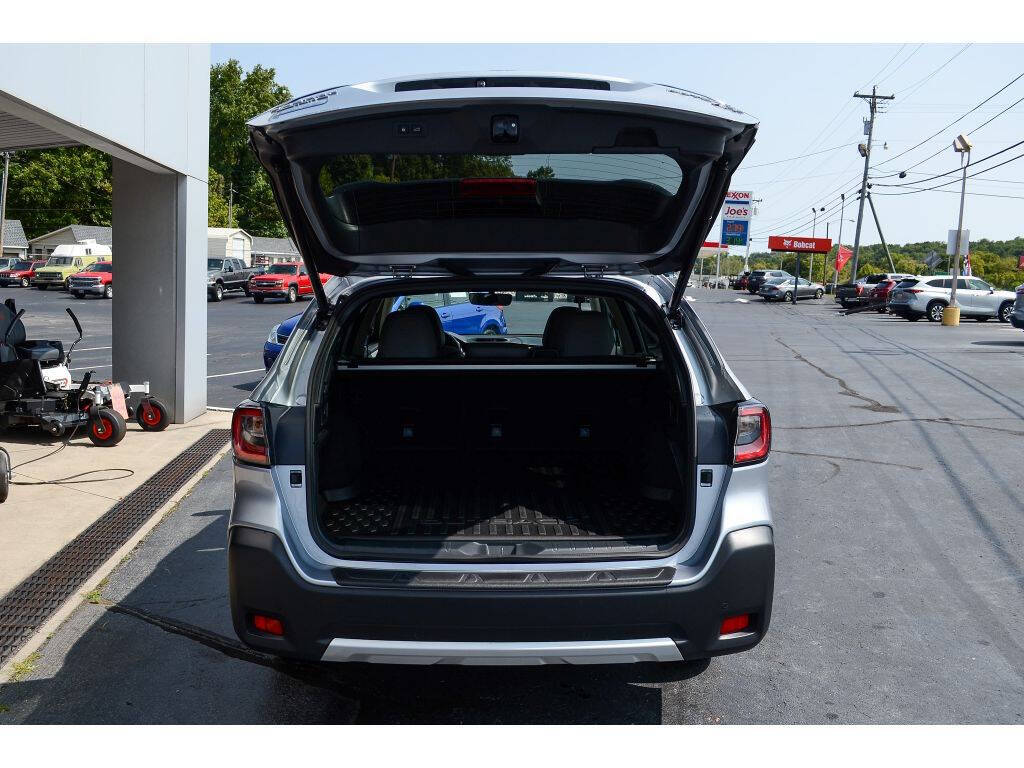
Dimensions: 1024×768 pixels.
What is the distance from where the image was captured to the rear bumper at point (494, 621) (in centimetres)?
289

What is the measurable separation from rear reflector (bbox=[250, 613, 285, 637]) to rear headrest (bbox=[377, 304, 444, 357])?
5.87 ft

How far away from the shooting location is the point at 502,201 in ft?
11.5

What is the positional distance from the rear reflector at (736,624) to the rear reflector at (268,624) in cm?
142

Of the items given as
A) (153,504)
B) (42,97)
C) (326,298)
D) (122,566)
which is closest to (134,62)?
(42,97)

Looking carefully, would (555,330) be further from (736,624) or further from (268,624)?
(268,624)

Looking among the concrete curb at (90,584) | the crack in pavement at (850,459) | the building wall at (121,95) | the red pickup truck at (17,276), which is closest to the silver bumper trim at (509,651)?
the concrete curb at (90,584)

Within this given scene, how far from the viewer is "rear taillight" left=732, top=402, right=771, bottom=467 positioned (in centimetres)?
317

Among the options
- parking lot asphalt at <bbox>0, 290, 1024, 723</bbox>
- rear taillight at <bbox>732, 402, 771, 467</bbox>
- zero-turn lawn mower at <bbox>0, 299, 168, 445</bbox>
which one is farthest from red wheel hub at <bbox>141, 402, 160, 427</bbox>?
rear taillight at <bbox>732, 402, 771, 467</bbox>

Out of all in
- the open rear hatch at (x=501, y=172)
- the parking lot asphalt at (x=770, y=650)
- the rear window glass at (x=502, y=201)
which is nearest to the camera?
the open rear hatch at (x=501, y=172)

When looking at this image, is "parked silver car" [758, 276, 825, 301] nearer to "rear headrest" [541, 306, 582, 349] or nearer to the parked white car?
the parked white car

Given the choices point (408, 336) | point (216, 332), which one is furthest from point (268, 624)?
point (216, 332)

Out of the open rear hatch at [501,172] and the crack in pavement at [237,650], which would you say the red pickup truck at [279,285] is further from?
the open rear hatch at [501,172]

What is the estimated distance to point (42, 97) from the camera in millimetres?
5719

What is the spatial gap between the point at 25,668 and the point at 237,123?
75326 millimetres
